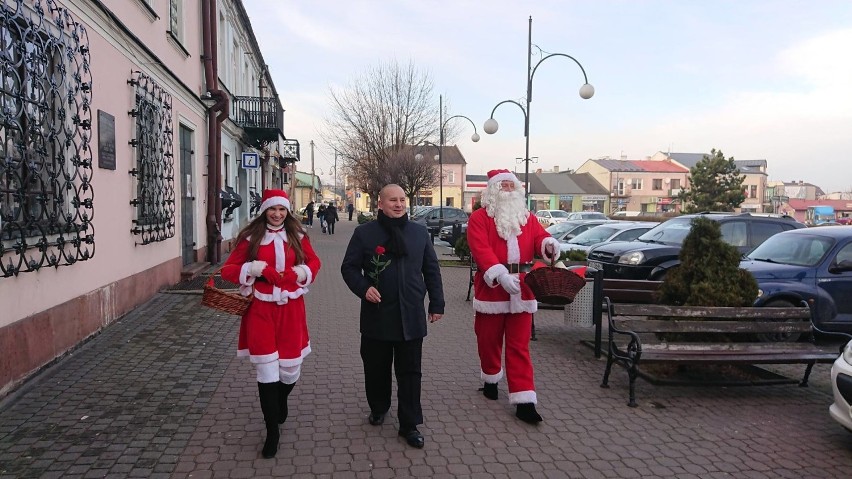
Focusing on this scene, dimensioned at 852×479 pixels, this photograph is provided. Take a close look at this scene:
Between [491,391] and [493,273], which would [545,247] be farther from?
[491,391]

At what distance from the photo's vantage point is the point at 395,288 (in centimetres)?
411

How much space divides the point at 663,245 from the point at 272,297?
28.9 feet

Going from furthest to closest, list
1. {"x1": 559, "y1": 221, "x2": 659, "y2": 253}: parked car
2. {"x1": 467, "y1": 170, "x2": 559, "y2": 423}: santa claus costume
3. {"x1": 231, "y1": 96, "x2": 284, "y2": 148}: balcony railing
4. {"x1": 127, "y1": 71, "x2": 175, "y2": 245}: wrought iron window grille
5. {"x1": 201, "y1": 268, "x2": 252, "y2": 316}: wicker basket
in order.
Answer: {"x1": 231, "y1": 96, "x2": 284, "y2": 148}: balcony railing, {"x1": 559, "y1": 221, "x2": 659, "y2": 253}: parked car, {"x1": 127, "y1": 71, "x2": 175, "y2": 245}: wrought iron window grille, {"x1": 467, "y1": 170, "x2": 559, "y2": 423}: santa claus costume, {"x1": 201, "y1": 268, "x2": 252, "y2": 316}: wicker basket

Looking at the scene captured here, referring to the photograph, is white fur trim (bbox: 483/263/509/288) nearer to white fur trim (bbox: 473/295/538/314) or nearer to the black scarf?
white fur trim (bbox: 473/295/538/314)

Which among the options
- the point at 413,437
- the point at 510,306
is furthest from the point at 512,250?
the point at 413,437

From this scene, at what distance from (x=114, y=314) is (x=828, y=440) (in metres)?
7.57

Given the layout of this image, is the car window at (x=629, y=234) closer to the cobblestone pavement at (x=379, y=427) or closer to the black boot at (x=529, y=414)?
the cobblestone pavement at (x=379, y=427)

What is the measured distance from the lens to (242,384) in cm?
532

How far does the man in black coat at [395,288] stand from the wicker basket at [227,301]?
2.39ft

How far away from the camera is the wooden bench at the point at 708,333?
5097mm

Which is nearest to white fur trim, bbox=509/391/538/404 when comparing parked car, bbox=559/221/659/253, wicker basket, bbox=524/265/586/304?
wicker basket, bbox=524/265/586/304

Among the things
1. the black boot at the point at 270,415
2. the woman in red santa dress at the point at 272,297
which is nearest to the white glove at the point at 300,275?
the woman in red santa dress at the point at 272,297

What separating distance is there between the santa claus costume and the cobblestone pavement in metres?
0.41

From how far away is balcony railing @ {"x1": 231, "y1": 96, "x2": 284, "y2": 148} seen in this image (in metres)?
18.6
